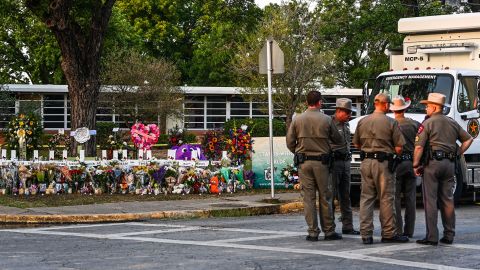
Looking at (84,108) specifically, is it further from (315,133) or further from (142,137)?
(315,133)

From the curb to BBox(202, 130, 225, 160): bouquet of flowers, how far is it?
12.0ft

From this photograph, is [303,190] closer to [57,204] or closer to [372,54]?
[57,204]

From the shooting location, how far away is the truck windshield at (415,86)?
18891 millimetres

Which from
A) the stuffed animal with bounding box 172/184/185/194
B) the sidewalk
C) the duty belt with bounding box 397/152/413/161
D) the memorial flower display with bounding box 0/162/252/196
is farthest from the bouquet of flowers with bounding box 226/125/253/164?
the duty belt with bounding box 397/152/413/161

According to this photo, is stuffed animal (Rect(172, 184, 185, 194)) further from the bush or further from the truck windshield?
the bush

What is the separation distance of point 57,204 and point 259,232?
5498 mm

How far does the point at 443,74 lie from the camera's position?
62.6 ft

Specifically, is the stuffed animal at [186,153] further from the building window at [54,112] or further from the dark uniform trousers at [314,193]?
the building window at [54,112]

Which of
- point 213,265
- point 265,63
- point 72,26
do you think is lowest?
point 213,265

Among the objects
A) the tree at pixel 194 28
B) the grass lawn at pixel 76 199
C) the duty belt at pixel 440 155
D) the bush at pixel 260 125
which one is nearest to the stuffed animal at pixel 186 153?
the grass lawn at pixel 76 199

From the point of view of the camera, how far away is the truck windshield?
18.9 m

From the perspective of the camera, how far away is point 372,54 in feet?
177

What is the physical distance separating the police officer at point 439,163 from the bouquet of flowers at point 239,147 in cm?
877

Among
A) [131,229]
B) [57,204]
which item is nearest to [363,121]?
[131,229]
